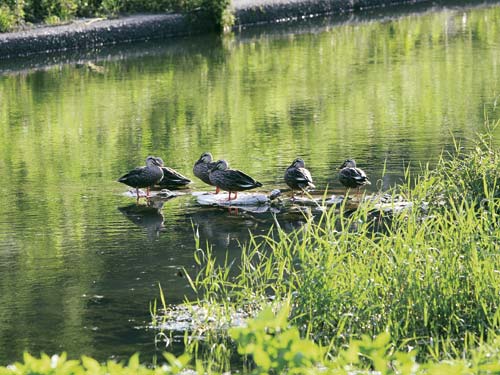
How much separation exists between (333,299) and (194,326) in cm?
107

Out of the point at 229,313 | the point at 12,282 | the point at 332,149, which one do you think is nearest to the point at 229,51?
the point at 332,149

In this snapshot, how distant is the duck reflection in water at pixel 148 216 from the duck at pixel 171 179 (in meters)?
0.27

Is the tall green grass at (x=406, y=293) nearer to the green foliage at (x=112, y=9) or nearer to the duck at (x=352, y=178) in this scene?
the duck at (x=352, y=178)

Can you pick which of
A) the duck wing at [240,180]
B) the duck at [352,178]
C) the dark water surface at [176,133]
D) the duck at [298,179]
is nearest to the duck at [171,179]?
the dark water surface at [176,133]

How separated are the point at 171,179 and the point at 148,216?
941 mm

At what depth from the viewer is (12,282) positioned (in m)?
9.83

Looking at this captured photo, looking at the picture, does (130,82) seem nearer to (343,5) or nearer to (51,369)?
(343,5)

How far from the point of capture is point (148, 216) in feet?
39.1

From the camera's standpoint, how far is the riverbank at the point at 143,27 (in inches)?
1002

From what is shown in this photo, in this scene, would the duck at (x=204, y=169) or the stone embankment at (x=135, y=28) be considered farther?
the stone embankment at (x=135, y=28)

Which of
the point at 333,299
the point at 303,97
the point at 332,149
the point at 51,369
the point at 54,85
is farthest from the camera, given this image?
the point at 54,85

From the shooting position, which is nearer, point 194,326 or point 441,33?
point 194,326

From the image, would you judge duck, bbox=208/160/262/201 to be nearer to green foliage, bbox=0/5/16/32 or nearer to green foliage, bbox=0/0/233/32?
green foliage, bbox=0/5/16/32

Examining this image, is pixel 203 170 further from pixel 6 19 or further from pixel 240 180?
pixel 6 19
